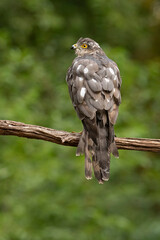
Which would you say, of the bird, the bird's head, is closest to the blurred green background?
the bird's head

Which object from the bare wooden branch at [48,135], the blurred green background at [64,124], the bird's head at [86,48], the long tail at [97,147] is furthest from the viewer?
the blurred green background at [64,124]

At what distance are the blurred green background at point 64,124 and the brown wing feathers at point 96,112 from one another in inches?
68.0

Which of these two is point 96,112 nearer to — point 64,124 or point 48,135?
point 48,135

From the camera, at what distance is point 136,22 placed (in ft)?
32.0

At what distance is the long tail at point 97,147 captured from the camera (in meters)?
4.28

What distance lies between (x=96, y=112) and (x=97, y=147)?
0.38 metres

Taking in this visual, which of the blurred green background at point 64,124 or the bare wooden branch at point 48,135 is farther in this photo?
the blurred green background at point 64,124

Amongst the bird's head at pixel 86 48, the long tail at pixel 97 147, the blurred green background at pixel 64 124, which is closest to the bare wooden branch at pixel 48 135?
the long tail at pixel 97 147

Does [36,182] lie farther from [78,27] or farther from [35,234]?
[78,27]

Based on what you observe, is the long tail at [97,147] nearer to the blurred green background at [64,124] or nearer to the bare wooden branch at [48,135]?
the bare wooden branch at [48,135]

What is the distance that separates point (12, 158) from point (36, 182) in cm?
53

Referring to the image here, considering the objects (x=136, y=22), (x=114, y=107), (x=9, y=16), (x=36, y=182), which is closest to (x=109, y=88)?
(x=114, y=107)

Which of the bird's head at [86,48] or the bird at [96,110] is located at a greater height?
the bird's head at [86,48]

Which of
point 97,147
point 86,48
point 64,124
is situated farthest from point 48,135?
point 64,124
